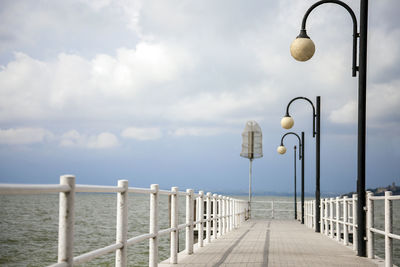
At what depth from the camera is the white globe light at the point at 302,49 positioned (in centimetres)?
1017

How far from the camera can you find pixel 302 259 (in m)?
9.19

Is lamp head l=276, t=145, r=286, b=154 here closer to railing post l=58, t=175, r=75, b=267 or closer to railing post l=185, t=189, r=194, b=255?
railing post l=185, t=189, r=194, b=255

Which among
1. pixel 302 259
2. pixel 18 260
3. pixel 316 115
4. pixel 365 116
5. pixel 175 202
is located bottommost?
pixel 18 260

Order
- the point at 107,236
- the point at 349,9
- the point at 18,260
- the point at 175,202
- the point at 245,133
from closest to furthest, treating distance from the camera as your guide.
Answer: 1. the point at 175,202
2. the point at 349,9
3. the point at 18,260
4. the point at 107,236
5. the point at 245,133

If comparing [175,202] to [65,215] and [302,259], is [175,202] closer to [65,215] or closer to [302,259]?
[302,259]

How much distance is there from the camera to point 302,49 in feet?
33.4

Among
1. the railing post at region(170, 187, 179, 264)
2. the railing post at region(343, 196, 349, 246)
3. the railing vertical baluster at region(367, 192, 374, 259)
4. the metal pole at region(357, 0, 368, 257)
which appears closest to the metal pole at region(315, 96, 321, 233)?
the railing post at region(343, 196, 349, 246)

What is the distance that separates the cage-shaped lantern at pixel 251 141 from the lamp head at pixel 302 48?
3431 centimetres

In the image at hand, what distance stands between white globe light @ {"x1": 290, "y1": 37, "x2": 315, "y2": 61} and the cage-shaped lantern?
113 ft

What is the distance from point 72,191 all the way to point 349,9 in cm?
902

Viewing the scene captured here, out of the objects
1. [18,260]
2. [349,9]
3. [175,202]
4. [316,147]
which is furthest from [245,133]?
[175,202]

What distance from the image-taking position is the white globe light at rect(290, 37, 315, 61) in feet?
33.4

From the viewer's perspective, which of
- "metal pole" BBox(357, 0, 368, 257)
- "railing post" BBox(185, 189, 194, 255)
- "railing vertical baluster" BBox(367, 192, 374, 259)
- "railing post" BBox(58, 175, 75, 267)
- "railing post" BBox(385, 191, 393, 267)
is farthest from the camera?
"metal pole" BBox(357, 0, 368, 257)

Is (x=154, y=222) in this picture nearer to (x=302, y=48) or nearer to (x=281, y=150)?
(x=302, y=48)
